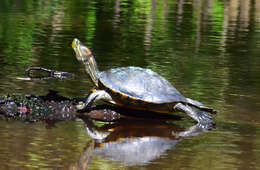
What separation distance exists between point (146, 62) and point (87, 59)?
3.36 metres

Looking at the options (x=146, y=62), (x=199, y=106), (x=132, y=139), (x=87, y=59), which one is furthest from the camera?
(x=146, y=62)

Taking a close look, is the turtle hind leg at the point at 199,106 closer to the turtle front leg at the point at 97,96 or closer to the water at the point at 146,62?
the water at the point at 146,62

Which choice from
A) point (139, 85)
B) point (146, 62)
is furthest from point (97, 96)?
point (146, 62)

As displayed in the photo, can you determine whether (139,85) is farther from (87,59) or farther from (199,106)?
(87,59)

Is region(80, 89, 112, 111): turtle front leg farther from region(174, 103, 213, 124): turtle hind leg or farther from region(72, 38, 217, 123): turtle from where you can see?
region(174, 103, 213, 124): turtle hind leg

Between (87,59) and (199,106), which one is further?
(87,59)

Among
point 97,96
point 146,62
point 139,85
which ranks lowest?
point 146,62

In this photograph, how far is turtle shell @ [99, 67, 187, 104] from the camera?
21.4ft

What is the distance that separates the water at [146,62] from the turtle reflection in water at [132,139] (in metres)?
0.04

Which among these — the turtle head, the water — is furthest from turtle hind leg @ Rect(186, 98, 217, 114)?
the turtle head

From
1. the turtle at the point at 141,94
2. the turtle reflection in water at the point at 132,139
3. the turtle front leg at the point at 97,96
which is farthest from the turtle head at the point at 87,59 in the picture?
the turtle reflection in water at the point at 132,139

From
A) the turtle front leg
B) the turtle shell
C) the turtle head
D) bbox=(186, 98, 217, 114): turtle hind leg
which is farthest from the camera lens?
the turtle head

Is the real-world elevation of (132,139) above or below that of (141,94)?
below

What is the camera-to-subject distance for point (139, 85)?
662 centimetres
